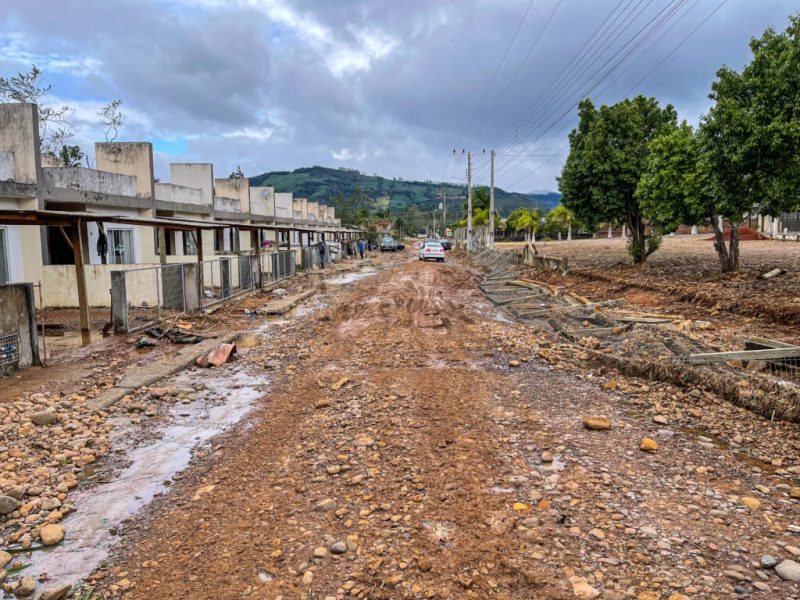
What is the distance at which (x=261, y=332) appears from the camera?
13.4m

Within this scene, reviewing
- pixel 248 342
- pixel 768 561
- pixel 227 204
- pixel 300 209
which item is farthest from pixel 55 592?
pixel 300 209

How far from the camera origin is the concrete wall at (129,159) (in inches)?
817

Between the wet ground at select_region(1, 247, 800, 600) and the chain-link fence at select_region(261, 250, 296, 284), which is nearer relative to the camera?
the wet ground at select_region(1, 247, 800, 600)

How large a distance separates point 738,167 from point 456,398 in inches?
438

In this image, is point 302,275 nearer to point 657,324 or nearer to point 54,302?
point 54,302

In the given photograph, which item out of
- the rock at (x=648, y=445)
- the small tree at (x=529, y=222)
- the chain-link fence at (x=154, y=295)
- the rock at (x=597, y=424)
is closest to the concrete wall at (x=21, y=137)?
the chain-link fence at (x=154, y=295)

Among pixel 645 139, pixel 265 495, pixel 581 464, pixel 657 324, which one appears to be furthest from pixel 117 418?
pixel 645 139

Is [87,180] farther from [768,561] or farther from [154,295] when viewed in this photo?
[768,561]

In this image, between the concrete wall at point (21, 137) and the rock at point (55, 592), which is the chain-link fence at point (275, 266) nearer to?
the concrete wall at point (21, 137)

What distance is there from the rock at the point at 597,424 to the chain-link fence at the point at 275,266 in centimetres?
1942

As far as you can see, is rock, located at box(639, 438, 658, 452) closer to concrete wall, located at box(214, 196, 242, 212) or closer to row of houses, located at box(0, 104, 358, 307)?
row of houses, located at box(0, 104, 358, 307)

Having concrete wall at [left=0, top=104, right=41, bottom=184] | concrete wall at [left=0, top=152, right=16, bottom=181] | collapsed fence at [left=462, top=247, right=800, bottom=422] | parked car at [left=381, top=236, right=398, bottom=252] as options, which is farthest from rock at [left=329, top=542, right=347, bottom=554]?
parked car at [left=381, top=236, right=398, bottom=252]

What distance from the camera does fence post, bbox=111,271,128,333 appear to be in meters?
11.6

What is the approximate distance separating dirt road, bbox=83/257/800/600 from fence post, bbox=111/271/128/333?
20.7 ft
